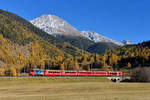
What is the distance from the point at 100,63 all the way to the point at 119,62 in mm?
16421

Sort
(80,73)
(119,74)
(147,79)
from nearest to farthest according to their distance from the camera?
(147,79), (80,73), (119,74)

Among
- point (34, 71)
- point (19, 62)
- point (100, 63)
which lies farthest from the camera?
point (19, 62)

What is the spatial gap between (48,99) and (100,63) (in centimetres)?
15268

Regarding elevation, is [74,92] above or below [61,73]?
below

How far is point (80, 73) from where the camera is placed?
99.6m

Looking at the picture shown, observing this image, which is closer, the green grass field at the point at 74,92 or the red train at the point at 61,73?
the green grass field at the point at 74,92

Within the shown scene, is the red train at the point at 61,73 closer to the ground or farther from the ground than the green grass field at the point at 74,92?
farther from the ground

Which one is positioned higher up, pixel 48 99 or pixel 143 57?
pixel 143 57

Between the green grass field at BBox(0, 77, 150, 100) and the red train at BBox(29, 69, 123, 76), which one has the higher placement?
the red train at BBox(29, 69, 123, 76)

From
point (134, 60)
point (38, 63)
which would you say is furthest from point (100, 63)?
point (38, 63)

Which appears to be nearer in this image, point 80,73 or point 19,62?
point 80,73

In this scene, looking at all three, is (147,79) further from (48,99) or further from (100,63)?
(100,63)

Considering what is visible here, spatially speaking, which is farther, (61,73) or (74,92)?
(61,73)

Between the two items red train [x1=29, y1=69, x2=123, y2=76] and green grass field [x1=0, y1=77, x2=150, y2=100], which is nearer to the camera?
green grass field [x1=0, y1=77, x2=150, y2=100]
